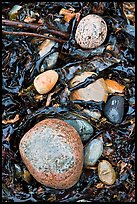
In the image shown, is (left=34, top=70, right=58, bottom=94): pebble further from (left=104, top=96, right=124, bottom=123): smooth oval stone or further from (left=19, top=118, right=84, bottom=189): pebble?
(left=104, top=96, right=124, bottom=123): smooth oval stone

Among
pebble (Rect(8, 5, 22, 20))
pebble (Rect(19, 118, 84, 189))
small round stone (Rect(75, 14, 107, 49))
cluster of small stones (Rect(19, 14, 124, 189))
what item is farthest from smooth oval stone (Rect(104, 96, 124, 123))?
pebble (Rect(8, 5, 22, 20))

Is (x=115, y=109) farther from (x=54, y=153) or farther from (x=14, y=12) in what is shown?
(x=14, y=12)

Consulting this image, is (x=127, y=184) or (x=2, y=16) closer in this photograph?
(x=127, y=184)

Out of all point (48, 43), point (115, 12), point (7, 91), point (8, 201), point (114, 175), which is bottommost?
point (8, 201)

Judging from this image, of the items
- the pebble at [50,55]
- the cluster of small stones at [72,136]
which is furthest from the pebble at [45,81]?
the pebble at [50,55]

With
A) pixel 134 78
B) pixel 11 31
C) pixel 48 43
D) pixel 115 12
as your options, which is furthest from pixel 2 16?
pixel 134 78

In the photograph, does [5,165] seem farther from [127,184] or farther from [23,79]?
[127,184]

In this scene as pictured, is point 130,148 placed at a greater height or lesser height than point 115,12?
lesser

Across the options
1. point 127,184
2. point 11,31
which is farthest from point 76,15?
point 127,184
